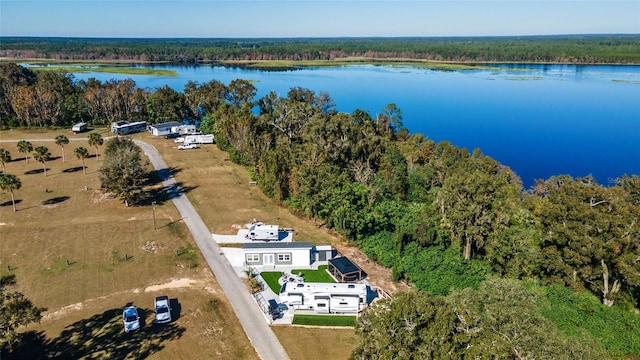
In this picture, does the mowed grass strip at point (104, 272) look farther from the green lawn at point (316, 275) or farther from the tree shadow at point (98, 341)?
the green lawn at point (316, 275)

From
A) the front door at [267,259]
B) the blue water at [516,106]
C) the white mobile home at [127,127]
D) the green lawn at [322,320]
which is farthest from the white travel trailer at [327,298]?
the white mobile home at [127,127]

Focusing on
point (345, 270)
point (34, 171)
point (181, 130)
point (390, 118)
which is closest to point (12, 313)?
point (345, 270)

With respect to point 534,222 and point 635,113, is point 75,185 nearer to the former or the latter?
point 534,222

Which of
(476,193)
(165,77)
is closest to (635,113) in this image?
(476,193)

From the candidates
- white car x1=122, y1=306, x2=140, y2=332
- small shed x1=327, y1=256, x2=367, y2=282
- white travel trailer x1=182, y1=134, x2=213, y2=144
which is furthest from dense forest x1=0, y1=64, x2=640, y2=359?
white car x1=122, y1=306, x2=140, y2=332

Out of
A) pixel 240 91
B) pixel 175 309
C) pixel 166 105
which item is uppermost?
pixel 240 91

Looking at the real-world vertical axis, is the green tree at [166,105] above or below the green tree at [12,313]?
above

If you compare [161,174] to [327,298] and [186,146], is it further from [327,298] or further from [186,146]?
[327,298]
